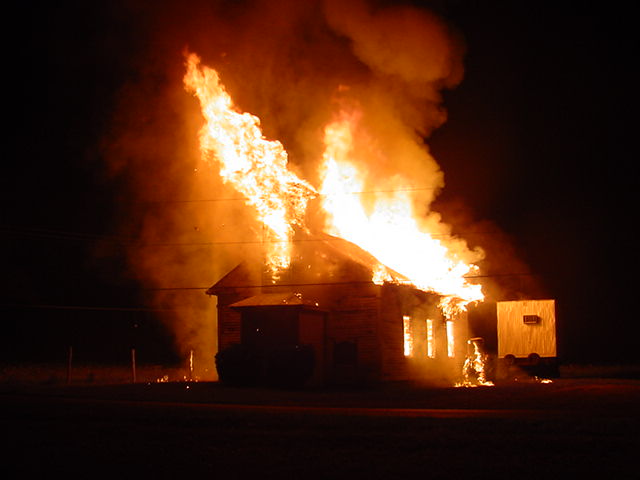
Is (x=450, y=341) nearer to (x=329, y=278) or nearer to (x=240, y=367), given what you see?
(x=329, y=278)

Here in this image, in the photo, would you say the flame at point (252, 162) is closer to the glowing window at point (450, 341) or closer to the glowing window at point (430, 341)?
the glowing window at point (430, 341)

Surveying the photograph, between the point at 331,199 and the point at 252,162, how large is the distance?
5648 mm

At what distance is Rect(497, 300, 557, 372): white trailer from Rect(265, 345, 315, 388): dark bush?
9.84 m

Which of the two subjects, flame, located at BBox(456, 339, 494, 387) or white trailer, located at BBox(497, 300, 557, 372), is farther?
flame, located at BBox(456, 339, 494, 387)

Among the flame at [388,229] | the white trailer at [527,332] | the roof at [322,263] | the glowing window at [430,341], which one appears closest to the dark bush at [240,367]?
the roof at [322,263]

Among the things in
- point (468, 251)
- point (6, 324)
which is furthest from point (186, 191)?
point (6, 324)

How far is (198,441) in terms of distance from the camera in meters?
13.3

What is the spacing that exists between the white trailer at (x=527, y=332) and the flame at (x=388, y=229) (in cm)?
211

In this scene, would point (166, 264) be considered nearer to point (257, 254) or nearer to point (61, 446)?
point (257, 254)

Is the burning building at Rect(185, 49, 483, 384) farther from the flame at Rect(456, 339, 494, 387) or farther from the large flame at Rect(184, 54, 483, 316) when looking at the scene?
the flame at Rect(456, 339, 494, 387)

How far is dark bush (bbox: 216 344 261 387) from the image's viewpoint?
87.4 ft

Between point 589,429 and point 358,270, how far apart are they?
49.1 ft

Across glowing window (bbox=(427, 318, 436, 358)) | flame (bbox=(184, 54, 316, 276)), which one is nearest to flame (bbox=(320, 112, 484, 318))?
glowing window (bbox=(427, 318, 436, 358))

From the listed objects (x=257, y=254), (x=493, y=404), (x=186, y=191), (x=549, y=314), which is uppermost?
(x=186, y=191)
